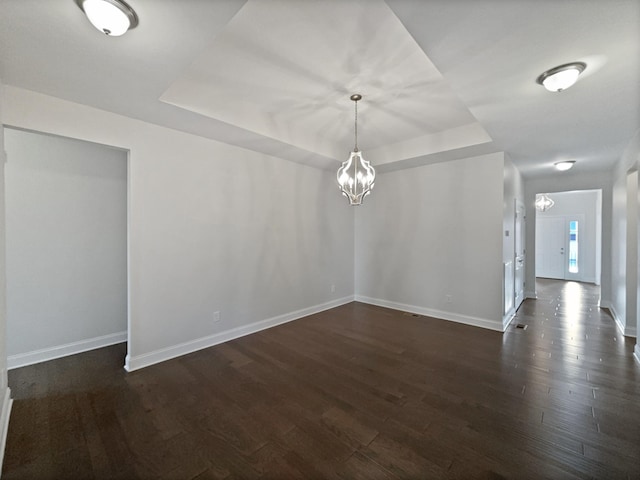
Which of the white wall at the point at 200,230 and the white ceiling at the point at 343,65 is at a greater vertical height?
the white ceiling at the point at 343,65

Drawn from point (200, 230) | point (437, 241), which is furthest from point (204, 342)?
point (437, 241)

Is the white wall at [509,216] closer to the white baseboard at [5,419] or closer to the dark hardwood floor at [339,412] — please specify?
the dark hardwood floor at [339,412]

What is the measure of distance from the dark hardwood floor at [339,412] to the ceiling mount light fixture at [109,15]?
2.65m

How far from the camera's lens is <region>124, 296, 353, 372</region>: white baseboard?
2.90 m

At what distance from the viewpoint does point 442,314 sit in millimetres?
4613

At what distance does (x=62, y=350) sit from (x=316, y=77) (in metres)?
4.33

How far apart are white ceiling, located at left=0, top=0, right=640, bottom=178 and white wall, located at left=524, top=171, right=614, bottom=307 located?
230 centimetres

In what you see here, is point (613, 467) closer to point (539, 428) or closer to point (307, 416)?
point (539, 428)

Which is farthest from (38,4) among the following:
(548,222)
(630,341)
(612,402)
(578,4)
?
(548,222)

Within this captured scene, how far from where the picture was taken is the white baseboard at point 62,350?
2922 mm

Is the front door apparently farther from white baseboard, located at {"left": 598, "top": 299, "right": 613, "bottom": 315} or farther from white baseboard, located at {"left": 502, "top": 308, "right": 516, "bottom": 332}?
white baseboard, located at {"left": 502, "top": 308, "right": 516, "bottom": 332}

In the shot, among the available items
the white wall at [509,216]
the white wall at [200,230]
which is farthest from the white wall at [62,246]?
the white wall at [509,216]

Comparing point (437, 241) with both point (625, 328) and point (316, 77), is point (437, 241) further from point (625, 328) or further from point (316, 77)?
point (316, 77)

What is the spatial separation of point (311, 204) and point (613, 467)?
14.2 ft
